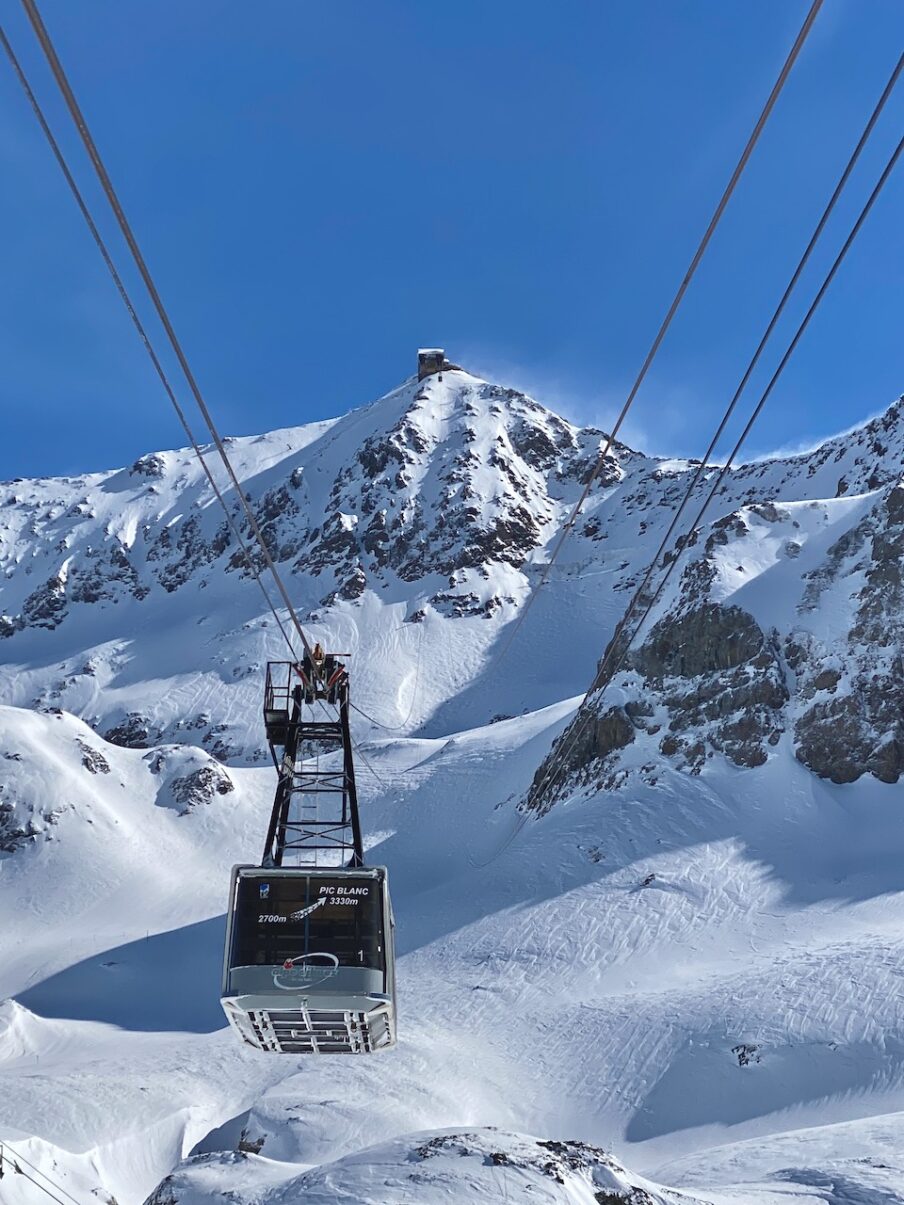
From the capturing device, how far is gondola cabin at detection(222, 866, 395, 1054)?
17.9m

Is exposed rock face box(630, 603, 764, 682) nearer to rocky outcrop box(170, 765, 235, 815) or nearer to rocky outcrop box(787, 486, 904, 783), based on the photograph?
rocky outcrop box(787, 486, 904, 783)

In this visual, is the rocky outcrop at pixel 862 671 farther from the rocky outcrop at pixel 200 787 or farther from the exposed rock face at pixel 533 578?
the rocky outcrop at pixel 200 787

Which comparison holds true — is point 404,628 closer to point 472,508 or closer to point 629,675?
point 472,508

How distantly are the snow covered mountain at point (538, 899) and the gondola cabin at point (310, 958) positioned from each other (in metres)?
7.35

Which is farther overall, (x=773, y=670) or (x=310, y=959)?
(x=773, y=670)

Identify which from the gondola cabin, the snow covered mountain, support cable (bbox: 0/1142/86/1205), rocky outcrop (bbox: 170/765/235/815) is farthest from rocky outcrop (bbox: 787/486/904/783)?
the gondola cabin

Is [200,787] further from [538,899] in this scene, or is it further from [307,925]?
[307,925]

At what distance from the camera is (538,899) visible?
61.8 meters

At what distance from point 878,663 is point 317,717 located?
58332 millimetres

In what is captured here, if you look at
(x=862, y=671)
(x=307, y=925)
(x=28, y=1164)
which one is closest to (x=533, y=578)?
(x=862, y=671)

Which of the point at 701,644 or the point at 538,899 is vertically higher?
the point at 701,644

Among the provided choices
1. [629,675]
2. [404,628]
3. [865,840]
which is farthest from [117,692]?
[865,840]

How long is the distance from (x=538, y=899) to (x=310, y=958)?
45697 mm

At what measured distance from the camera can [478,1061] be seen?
46.0 m
